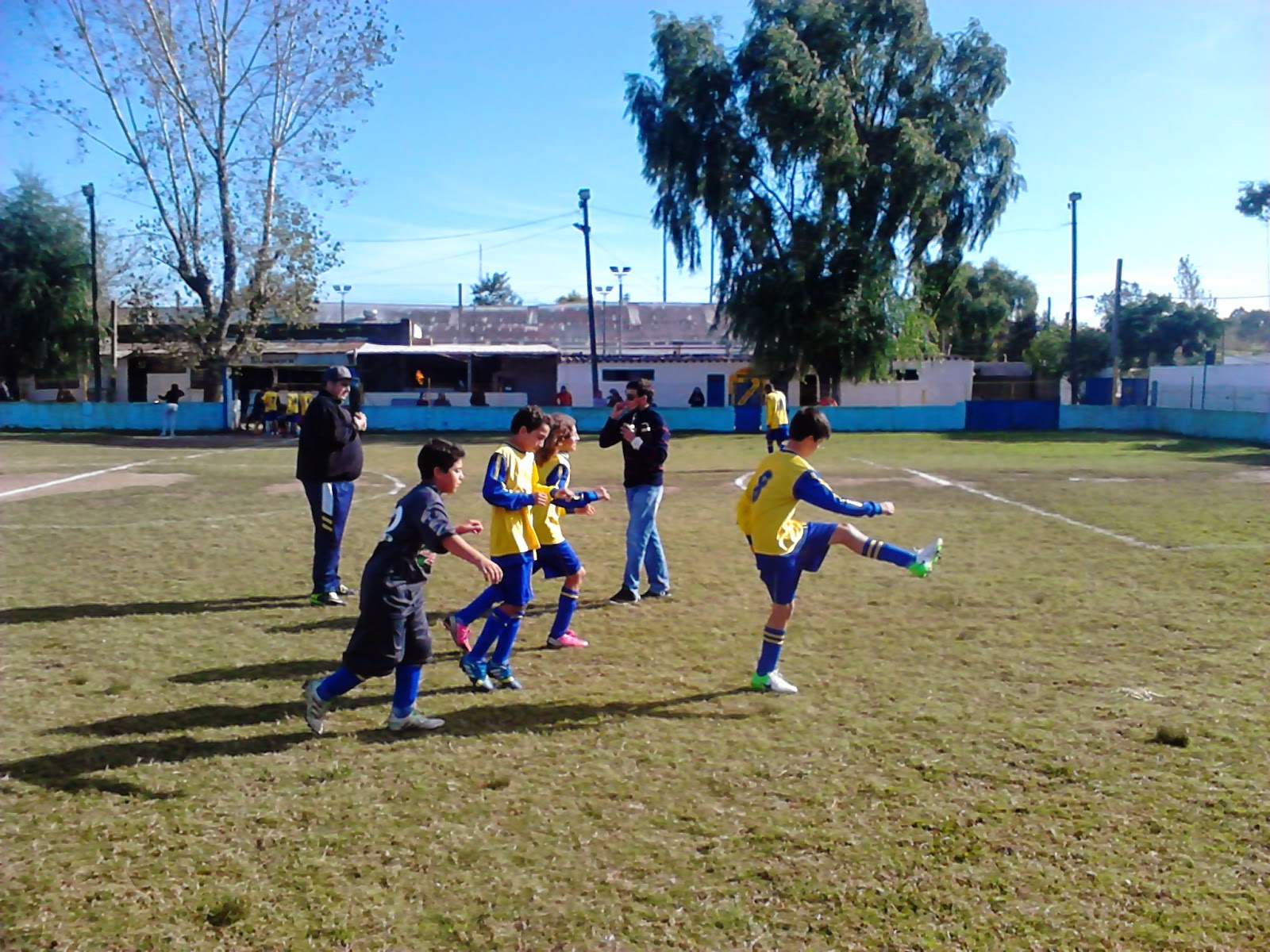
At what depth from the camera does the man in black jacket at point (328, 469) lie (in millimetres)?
8156

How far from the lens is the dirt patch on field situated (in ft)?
52.8

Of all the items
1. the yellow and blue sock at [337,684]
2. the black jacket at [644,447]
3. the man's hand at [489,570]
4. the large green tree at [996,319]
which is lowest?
the yellow and blue sock at [337,684]

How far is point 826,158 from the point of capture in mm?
34812

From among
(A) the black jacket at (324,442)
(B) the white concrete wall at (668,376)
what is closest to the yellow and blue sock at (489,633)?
(A) the black jacket at (324,442)

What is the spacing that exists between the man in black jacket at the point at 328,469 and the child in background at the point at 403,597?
3107mm

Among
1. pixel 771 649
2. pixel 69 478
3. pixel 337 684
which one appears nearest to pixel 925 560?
pixel 771 649

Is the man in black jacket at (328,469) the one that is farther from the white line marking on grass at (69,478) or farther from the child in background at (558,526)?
the white line marking on grass at (69,478)

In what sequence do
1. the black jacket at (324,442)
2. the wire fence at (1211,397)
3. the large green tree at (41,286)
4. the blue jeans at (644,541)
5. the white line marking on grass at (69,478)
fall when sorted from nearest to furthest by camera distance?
the black jacket at (324,442) → the blue jeans at (644,541) → the white line marking on grass at (69,478) → the wire fence at (1211,397) → the large green tree at (41,286)

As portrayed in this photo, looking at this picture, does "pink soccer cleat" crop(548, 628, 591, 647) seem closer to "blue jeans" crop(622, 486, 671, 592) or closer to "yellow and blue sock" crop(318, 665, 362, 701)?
"blue jeans" crop(622, 486, 671, 592)

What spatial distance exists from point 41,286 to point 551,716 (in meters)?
43.9

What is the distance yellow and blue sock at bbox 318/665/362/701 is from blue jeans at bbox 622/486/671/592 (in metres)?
3.34

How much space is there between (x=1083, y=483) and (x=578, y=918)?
15.8 m

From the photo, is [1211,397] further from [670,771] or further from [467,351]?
[670,771]

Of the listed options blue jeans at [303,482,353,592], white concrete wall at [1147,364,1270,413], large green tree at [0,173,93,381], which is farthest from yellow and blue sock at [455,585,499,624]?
large green tree at [0,173,93,381]
